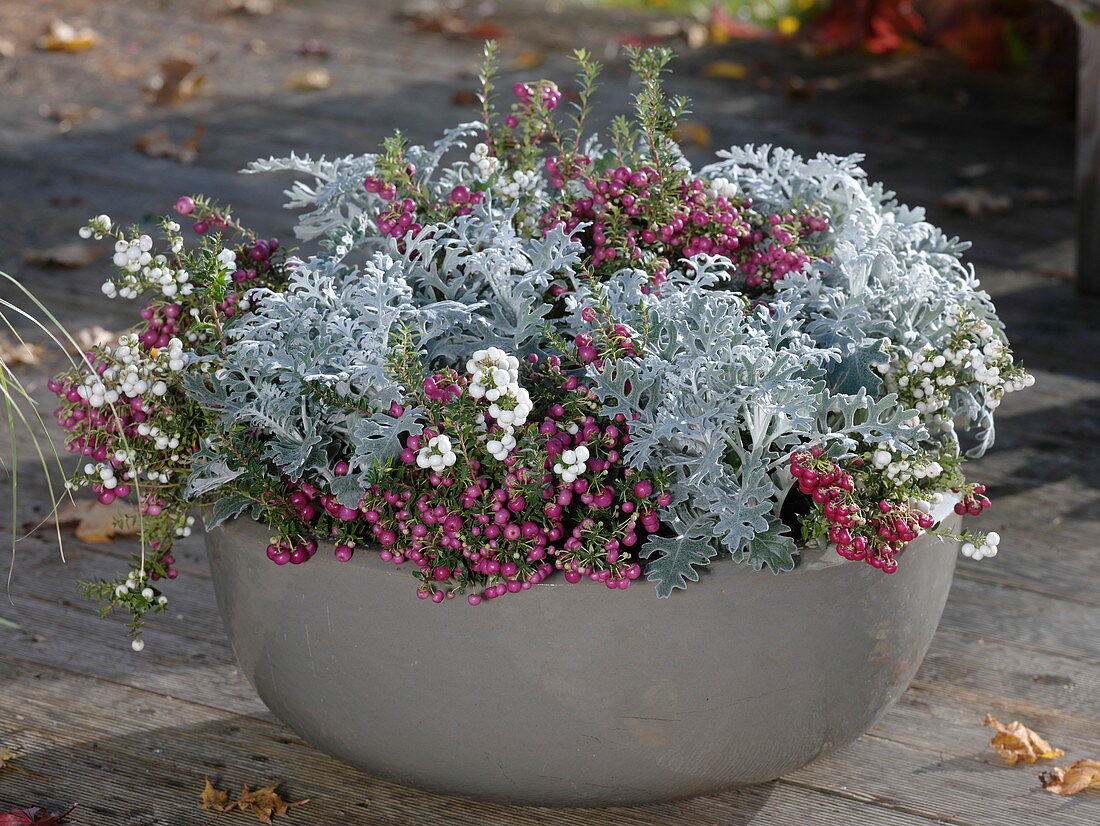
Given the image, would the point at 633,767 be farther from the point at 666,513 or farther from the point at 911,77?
the point at 911,77

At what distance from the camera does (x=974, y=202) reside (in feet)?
12.1

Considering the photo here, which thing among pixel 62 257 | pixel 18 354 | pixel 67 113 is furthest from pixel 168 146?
pixel 18 354

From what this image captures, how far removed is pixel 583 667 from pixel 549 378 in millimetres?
312

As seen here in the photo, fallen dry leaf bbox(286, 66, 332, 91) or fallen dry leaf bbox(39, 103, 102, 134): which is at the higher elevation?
fallen dry leaf bbox(286, 66, 332, 91)

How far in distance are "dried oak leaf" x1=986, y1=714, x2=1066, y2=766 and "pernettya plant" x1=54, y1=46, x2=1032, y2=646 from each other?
0.41 metres

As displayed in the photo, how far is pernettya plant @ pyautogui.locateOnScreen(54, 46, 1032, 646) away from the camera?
51.4 inches

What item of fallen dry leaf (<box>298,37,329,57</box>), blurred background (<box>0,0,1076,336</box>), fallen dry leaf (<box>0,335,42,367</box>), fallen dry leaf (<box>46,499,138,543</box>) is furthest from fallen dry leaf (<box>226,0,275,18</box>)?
fallen dry leaf (<box>46,499,138,543</box>)

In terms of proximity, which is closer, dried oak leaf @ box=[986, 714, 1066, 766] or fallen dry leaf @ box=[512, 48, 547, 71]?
dried oak leaf @ box=[986, 714, 1066, 766]

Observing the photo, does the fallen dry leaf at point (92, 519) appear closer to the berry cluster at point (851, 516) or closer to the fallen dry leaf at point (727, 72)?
the berry cluster at point (851, 516)

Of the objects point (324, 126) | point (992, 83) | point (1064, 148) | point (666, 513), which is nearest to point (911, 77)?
point (992, 83)

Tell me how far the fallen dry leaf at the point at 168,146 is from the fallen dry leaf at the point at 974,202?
7.30ft

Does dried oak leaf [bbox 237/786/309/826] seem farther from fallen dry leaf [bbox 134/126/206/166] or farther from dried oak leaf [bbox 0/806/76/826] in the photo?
fallen dry leaf [bbox 134/126/206/166]

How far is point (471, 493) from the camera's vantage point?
128cm

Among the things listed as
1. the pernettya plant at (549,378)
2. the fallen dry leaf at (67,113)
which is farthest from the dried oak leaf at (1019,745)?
the fallen dry leaf at (67,113)
